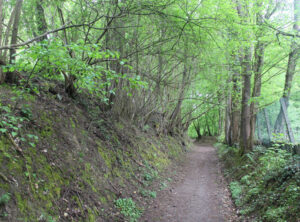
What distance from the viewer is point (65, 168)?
443 centimetres

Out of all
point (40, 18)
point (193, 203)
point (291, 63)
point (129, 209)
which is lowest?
point (193, 203)

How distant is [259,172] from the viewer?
7.22m

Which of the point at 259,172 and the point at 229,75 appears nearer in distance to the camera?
the point at 259,172

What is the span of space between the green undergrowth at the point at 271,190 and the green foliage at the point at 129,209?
2806 mm

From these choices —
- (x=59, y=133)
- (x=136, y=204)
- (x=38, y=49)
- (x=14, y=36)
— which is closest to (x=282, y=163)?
(x=136, y=204)

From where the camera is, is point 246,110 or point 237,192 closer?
point 237,192

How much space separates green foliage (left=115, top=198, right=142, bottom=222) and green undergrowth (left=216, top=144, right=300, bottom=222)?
2806 mm

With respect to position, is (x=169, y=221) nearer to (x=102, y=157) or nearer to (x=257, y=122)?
(x=102, y=157)

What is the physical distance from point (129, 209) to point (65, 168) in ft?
6.60

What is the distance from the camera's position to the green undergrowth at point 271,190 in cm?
434

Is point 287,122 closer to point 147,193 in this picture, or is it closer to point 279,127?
point 279,127

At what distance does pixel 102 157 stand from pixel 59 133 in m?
1.55

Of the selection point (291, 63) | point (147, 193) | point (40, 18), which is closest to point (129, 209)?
point (147, 193)

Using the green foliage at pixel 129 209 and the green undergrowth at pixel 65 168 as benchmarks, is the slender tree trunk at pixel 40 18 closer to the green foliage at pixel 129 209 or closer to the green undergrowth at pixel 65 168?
the green undergrowth at pixel 65 168
